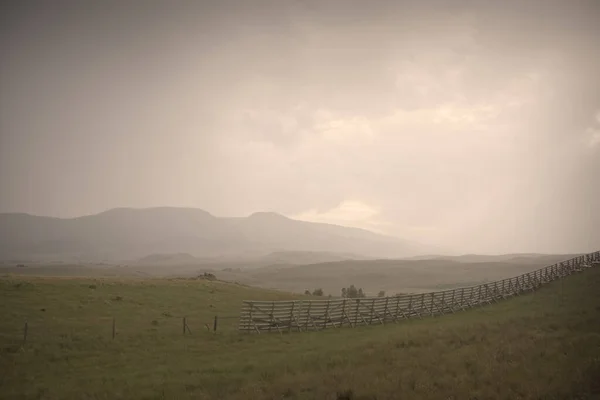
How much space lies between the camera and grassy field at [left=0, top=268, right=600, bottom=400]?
11.1m

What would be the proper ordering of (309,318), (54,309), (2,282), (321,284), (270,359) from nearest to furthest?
(270,359) < (309,318) < (54,309) < (2,282) < (321,284)

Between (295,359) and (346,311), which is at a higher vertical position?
(295,359)

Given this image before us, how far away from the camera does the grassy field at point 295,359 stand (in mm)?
11094

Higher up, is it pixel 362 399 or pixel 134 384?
pixel 362 399

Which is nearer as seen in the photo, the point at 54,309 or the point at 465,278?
the point at 54,309

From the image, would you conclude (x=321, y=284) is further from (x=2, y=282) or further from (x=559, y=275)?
(x=2, y=282)

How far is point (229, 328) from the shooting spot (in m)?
27.2

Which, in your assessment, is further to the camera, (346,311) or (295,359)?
(346,311)

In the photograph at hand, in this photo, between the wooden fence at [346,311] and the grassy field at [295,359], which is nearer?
the grassy field at [295,359]

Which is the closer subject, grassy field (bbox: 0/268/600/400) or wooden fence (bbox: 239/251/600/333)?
grassy field (bbox: 0/268/600/400)

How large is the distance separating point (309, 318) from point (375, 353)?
37.5 feet

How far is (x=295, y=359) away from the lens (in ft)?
53.9

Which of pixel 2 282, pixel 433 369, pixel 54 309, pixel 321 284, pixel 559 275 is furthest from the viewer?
pixel 321 284

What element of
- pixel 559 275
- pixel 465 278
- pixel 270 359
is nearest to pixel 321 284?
pixel 465 278
